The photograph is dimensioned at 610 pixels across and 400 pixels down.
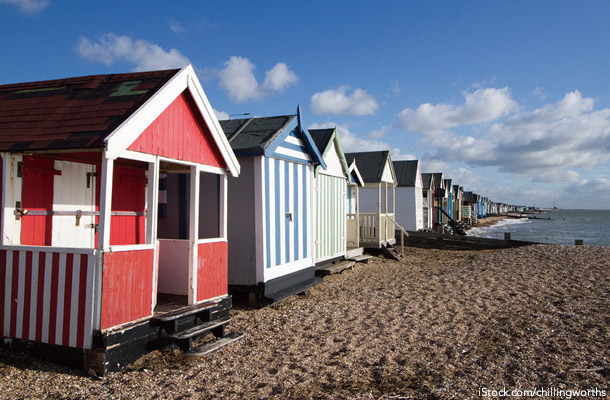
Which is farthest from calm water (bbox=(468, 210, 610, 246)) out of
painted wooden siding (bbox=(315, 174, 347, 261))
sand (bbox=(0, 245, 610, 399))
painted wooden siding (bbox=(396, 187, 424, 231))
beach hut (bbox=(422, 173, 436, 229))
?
sand (bbox=(0, 245, 610, 399))

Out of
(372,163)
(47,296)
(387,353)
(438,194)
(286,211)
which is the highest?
(372,163)

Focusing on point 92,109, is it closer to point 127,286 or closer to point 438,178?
point 127,286

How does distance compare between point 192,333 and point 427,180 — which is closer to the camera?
point 192,333

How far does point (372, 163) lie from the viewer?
18.8 metres

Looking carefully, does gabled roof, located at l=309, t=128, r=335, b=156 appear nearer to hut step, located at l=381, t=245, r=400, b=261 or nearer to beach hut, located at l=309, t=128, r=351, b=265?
beach hut, located at l=309, t=128, r=351, b=265

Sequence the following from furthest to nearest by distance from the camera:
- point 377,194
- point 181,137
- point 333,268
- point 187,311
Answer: point 377,194, point 333,268, point 181,137, point 187,311

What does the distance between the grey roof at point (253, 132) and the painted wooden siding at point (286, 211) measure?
37cm

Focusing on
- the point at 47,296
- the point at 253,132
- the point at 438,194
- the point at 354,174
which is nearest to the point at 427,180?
the point at 438,194

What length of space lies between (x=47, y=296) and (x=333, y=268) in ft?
26.4

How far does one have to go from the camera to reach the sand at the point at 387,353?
4844 millimetres

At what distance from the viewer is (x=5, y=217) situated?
5.51 meters

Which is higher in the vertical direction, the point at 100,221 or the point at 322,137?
the point at 322,137

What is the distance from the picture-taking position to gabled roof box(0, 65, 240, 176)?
527 cm

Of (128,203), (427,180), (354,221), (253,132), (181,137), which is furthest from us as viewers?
(427,180)
